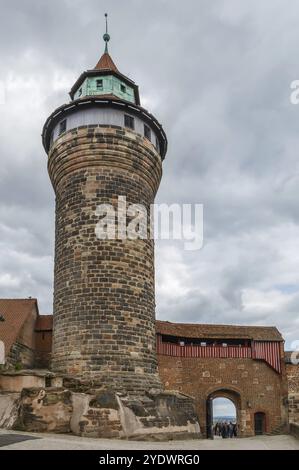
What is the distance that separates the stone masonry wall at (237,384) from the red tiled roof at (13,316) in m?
6.82

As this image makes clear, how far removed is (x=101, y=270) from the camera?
15.4 meters

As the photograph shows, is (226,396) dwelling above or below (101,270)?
below

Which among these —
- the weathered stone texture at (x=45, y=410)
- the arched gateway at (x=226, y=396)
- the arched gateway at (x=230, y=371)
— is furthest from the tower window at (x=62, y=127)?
Result: the arched gateway at (x=226, y=396)

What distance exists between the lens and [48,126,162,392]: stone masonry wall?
1484 cm

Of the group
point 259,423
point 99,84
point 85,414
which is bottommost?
point 259,423

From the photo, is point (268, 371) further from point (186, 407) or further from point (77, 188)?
point (77, 188)

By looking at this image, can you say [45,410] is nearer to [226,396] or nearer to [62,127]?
[62,127]

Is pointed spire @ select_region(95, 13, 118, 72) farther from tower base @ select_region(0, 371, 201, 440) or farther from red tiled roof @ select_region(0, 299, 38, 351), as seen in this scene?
tower base @ select_region(0, 371, 201, 440)

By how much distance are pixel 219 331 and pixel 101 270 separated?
1276 centimetres

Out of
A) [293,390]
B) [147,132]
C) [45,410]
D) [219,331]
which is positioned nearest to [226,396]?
[219,331]

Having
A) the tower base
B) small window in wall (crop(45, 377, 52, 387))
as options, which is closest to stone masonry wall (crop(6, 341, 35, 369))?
small window in wall (crop(45, 377, 52, 387))

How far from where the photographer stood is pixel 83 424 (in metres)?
12.1

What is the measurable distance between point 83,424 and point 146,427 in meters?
1.81

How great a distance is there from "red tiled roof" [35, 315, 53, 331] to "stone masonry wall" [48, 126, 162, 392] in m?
6.27
